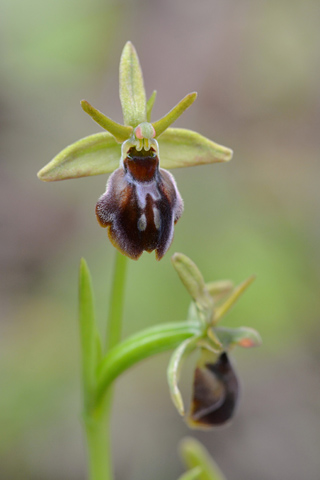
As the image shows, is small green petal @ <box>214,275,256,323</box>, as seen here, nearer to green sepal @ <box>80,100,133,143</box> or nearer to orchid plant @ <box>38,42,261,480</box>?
orchid plant @ <box>38,42,261,480</box>

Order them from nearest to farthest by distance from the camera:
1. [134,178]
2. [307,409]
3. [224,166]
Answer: [134,178], [307,409], [224,166]

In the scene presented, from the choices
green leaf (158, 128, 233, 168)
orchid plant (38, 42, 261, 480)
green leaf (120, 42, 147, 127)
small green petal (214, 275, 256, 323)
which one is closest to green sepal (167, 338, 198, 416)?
orchid plant (38, 42, 261, 480)

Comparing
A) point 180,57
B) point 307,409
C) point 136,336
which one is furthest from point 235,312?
point 180,57

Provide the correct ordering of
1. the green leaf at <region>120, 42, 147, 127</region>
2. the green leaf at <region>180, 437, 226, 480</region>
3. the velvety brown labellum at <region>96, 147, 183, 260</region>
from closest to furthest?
the velvety brown labellum at <region>96, 147, 183, 260</region>, the green leaf at <region>120, 42, 147, 127</region>, the green leaf at <region>180, 437, 226, 480</region>

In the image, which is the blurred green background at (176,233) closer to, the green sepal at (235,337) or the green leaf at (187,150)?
the green sepal at (235,337)

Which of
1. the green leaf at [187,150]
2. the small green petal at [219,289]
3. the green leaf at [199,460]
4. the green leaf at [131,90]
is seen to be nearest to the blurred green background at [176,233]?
the green leaf at [199,460]

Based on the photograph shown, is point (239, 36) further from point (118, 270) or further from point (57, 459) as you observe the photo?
point (118, 270)

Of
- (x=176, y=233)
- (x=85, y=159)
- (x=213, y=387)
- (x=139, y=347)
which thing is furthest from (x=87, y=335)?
(x=176, y=233)
